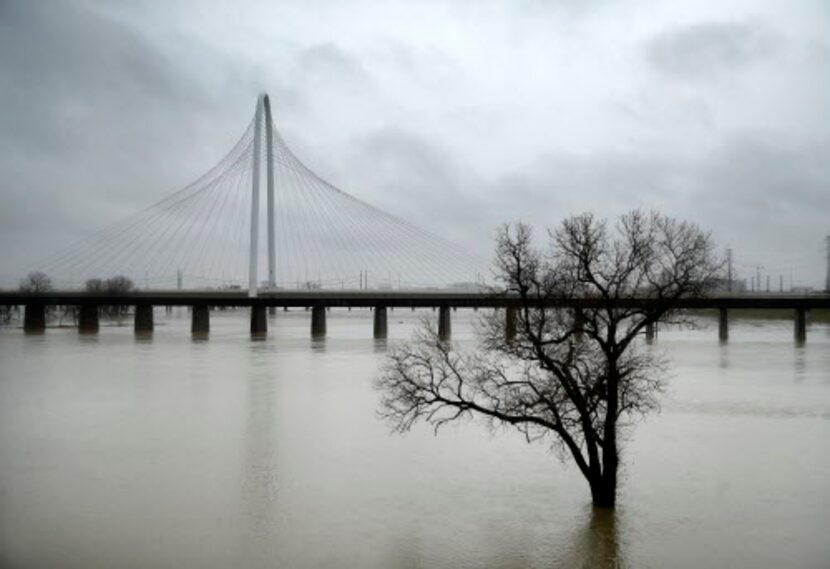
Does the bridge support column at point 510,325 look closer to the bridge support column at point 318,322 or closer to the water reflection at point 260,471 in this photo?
the water reflection at point 260,471

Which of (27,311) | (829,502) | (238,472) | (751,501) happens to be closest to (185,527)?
(238,472)

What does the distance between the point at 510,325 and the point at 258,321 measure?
186 ft

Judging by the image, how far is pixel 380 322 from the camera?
7100cm

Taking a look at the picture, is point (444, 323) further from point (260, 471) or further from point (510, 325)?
point (260, 471)

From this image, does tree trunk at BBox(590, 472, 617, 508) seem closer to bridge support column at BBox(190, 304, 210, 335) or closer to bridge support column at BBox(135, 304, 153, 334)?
bridge support column at BBox(190, 304, 210, 335)

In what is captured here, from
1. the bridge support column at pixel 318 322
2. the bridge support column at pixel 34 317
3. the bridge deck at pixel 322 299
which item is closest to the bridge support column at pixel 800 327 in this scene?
the bridge deck at pixel 322 299

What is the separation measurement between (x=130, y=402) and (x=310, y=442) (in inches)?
409

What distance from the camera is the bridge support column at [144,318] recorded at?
7561 cm

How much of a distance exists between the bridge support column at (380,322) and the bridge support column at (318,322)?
5293 millimetres

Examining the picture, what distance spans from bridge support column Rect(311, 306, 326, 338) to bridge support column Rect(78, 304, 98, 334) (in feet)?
70.5

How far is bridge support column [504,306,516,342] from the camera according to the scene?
1620 cm

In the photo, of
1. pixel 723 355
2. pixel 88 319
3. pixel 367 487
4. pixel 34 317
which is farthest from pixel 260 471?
pixel 88 319

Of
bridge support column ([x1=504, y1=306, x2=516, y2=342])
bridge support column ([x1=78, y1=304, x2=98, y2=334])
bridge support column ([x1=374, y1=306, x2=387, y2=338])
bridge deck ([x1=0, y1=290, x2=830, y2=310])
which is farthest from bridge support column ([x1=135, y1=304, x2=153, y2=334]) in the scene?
bridge support column ([x1=504, y1=306, x2=516, y2=342])

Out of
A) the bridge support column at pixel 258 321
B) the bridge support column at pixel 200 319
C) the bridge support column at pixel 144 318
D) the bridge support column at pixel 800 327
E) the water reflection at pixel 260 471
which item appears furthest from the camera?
the bridge support column at pixel 144 318
